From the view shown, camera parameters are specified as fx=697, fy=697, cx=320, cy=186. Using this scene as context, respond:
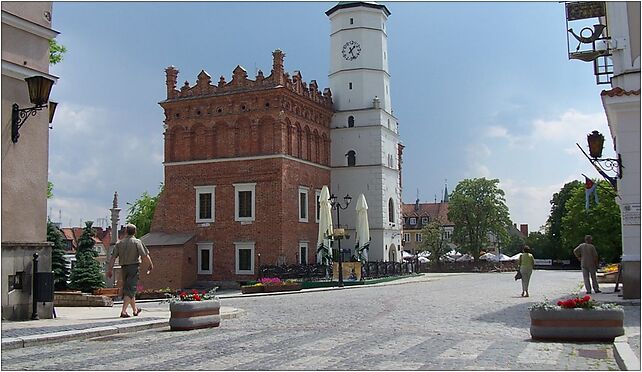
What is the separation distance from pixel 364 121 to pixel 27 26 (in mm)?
36345

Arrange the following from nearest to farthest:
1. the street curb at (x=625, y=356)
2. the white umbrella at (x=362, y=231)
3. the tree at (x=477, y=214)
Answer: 1. the street curb at (x=625, y=356)
2. the white umbrella at (x=362, y=231)
3. the tree at (x=477, y=214)

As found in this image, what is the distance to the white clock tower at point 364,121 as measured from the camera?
48281 mm

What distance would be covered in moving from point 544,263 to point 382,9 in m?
41.7

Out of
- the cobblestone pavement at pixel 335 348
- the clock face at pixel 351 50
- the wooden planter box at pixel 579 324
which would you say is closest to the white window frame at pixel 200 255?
the clock face at pixel 351 50

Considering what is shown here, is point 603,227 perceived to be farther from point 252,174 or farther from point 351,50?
point 252,174

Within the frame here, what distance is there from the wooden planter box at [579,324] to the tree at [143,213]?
2541 inches

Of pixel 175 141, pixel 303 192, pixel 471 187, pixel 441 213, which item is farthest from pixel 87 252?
pixel 441 213

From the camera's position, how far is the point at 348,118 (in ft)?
162

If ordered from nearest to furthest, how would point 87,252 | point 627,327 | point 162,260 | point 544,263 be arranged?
1. point 627,327
2. point 87,252
3. point 162,260
4. point 544,263

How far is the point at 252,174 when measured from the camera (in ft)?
138

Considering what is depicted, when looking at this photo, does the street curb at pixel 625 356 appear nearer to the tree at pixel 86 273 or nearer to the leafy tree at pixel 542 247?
the tree at pixel 86 273

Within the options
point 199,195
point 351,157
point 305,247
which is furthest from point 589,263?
point 351,157

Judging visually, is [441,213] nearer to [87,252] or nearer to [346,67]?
[346,67]

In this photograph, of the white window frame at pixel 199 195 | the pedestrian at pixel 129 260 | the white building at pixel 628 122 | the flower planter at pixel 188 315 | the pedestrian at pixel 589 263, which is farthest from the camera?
the white window frame at pixel 199 195
